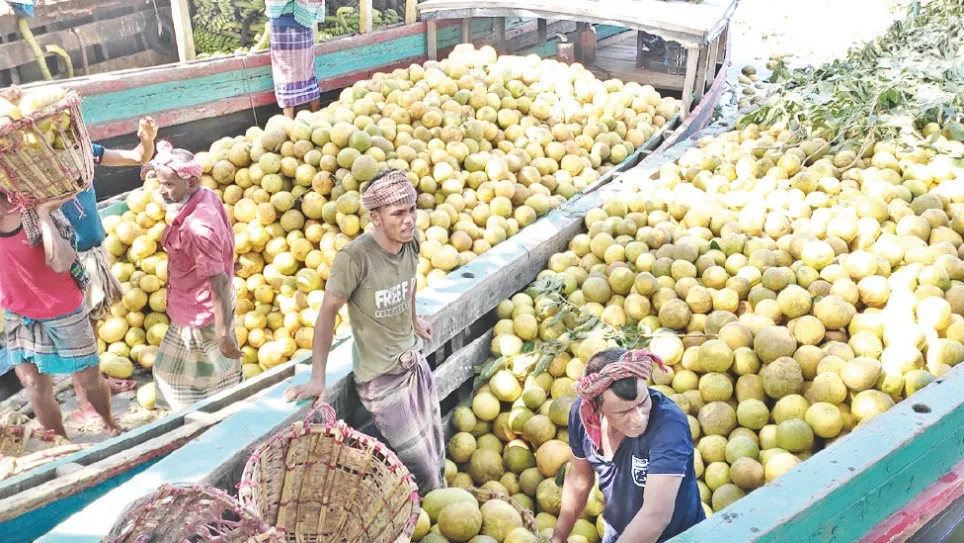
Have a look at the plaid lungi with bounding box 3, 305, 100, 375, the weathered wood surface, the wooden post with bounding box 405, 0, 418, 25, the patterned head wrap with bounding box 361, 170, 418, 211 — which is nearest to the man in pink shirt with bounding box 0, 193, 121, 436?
the plaid lungi with bounding box 3, 305, 100, 375

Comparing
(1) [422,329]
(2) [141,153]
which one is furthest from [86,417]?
(1) [422,329]

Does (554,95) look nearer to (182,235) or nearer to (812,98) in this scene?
(812,98)

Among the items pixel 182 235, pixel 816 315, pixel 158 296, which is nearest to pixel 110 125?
pixel 158 296

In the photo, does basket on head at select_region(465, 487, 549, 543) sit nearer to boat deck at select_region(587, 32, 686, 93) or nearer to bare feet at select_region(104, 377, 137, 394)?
bare feet at select_region(104, 377, 137, 394)

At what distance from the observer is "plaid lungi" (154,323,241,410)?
421cm

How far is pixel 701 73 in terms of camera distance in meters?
7.07

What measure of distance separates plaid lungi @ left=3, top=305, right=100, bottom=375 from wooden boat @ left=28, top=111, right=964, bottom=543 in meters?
1.54

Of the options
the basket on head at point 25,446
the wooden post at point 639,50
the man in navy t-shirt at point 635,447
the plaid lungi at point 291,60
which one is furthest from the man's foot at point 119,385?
the wooden post at point 639,50

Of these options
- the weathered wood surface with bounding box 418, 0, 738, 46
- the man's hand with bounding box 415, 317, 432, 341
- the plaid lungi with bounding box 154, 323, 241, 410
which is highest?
the weathered wood surface with bounding box 418, 0, 738, 46

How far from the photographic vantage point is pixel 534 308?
422 centimetres

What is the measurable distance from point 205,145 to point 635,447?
5.67 meters

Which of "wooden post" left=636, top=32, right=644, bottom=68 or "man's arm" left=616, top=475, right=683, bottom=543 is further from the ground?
"wooden post" left=636, top=32, right=644, bottom=68

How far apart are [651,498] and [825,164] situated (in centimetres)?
346

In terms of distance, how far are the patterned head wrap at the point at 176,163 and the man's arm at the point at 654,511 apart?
2.74 metres
